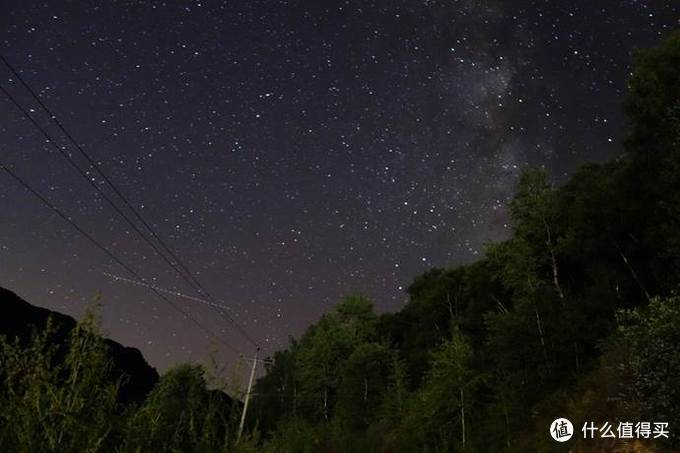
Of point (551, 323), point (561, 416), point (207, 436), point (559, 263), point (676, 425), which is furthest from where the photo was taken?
point (559, 263)

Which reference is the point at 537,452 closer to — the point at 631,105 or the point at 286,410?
the point at 631,105

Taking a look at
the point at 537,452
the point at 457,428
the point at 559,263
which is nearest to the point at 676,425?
the point at 537,452

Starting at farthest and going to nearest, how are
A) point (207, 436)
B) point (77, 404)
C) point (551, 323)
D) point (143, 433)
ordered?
point (551, 323) → point (207, 436) → point (143, 433) → point (77, 404)

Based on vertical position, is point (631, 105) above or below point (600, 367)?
above

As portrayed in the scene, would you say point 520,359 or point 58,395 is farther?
point 520,359

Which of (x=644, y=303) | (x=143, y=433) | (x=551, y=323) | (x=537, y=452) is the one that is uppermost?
(x=644, y=303)

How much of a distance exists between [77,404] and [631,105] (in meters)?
27.1

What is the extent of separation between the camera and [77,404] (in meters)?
4.95

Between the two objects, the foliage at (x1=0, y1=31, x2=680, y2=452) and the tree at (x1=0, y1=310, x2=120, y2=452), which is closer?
the tree at (x1=0, y1=310, x2=120, y2=452)

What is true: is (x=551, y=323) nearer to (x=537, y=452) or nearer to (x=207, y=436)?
(x=537, y=452)

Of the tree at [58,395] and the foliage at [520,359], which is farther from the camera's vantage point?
the foliage at [520,359]

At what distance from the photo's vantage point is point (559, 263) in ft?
137

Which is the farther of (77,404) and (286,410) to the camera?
(286,410)

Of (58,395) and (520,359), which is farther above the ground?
(520,359)
